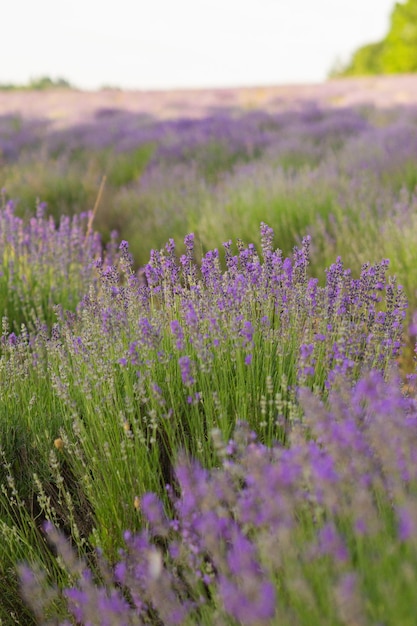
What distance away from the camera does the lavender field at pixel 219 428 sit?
47.4 inches

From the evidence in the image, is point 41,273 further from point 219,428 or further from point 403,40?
point 403,40

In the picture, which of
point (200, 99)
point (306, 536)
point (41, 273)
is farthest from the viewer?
point (200, 99)

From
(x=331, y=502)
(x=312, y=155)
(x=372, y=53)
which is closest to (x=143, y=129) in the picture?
(x=312, y=155)

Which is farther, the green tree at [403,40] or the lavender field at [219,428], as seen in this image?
the green tree at [403,40]

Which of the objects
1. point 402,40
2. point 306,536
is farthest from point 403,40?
point 306,536

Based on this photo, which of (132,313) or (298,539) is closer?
(298,539)

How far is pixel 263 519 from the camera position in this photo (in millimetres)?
1267

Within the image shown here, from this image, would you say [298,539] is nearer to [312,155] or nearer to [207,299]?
[207,299]

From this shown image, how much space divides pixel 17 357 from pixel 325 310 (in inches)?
46.0

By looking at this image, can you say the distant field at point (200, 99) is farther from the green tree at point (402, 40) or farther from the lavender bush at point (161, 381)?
the green tree at point (402, 40)

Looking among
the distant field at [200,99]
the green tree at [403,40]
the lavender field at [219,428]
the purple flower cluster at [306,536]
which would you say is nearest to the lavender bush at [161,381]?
the lavender field at [219,428]

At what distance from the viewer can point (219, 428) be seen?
1974mm

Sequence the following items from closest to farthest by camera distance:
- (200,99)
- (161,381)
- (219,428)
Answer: (219,428) < (161,381) < (200,99)

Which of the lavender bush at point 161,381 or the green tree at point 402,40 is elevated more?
the green tree at point 402,40
